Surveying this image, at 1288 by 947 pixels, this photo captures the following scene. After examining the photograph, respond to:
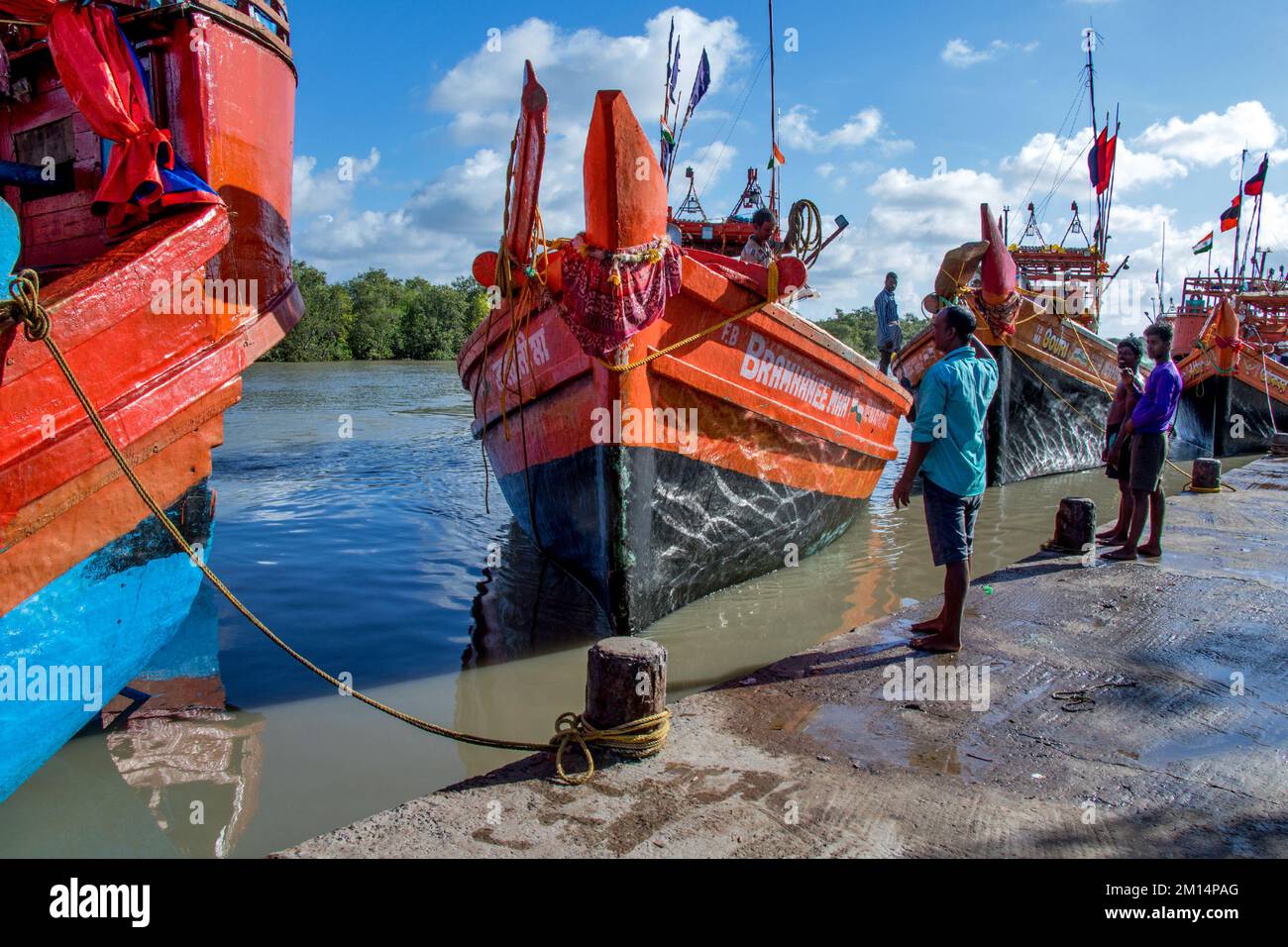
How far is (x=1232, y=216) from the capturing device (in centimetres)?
2547

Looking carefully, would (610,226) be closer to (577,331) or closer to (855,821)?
(577,331)

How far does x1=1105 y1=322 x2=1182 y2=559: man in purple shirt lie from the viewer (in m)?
5.72

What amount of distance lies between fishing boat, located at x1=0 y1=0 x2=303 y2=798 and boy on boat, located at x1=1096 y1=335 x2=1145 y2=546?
6.06 metres

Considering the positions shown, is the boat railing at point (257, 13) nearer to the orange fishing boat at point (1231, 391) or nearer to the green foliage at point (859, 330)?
the orange fishing boat at point (1231, 391)

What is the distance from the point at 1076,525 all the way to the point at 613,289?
3.91 metres

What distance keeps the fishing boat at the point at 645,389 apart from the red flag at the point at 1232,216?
25.6 m

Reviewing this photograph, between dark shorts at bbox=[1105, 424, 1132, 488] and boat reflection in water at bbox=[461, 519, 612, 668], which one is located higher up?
dark shorts at bbox=[1105, 424, 1132, 488]

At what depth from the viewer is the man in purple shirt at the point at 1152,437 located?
18.8ft

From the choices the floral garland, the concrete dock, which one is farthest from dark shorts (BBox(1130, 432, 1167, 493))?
the floral garland

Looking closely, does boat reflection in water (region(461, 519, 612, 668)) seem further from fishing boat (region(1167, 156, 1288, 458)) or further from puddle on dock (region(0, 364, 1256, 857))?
fishing boat (region(1167, 156, 1288, 458))

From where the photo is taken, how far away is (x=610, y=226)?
15.4ft

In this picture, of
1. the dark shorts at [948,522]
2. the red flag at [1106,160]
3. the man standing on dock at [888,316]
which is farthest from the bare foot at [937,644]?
the red flag at [1106,160]
